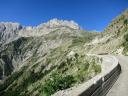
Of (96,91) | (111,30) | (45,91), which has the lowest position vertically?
(45,91)

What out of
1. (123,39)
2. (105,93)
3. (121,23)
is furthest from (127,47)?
(105,93)

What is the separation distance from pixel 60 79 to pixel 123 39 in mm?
74115

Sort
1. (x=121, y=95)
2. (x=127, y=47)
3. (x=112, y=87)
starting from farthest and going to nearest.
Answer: (x=127, y=47)
(x=112, y=87)
(x=121, y=95)

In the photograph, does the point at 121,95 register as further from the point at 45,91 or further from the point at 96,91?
the point at 45,91

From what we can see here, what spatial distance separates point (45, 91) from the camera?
34562mm

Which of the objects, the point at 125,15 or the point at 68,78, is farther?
the point at 125,15

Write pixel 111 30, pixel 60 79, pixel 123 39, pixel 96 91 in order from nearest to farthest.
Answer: pixel 96 91 < pixel 60 79 < pixel 123 39 < pixel 111 30

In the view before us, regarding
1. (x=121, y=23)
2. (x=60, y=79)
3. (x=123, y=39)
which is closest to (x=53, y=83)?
(x=60, y=79)

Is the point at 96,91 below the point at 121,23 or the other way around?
below

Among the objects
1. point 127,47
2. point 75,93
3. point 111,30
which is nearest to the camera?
point 75,93

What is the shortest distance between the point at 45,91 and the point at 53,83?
1.62m

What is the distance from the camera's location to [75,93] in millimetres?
11633

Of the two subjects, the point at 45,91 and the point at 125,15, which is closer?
the point at 45,91

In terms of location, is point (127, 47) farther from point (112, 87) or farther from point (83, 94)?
point (83, 94)
